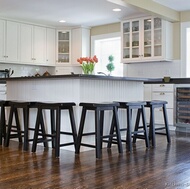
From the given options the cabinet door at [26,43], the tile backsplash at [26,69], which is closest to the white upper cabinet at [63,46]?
the tile backsplash at [26,69]

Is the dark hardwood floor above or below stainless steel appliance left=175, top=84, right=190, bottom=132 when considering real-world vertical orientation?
below

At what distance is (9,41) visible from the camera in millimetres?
7285

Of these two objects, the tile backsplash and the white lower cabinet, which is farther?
the tile backsplash

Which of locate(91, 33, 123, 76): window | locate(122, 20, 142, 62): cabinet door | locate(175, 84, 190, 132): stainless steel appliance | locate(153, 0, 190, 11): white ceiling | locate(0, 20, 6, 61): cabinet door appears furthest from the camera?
locate(91, 33, 123, 76): window

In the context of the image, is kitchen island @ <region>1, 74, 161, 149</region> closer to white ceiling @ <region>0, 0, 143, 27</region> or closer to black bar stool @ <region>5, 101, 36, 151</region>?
black bar stool @ <region>5, 101, 36, 151</region>

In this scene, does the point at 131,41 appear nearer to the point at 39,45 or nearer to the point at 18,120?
the point at 39,45

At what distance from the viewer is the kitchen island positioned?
4.03m

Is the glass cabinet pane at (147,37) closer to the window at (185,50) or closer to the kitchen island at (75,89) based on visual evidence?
the window at (185,50)

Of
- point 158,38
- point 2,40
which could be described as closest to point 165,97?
point 158,38

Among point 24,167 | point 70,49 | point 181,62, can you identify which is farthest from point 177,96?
point 24,167

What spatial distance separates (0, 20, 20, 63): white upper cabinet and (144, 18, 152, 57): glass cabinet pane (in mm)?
2935

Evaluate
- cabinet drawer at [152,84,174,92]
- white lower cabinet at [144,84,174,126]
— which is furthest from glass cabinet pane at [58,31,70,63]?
cabinet drawer at [152,84,174,92]

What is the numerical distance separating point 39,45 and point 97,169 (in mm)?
5386

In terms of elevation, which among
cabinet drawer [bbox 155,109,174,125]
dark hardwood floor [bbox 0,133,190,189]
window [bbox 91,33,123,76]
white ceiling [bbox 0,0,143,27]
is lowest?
dark hardwood floor [bbox 0,133,190,189]
